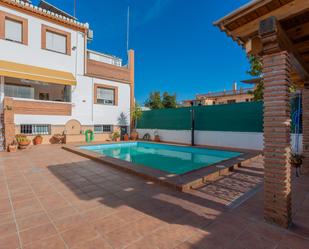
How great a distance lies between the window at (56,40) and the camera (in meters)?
16.5

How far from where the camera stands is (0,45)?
14406 millimetres

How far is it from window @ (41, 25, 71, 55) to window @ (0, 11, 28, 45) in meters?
1.40

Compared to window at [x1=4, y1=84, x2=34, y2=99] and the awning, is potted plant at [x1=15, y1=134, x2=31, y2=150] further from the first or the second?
window at [x1=4, y1=84, x2=34, y2=99]

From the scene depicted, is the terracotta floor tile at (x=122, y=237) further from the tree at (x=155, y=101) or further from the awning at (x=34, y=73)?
the tree at (x=155, y=101)

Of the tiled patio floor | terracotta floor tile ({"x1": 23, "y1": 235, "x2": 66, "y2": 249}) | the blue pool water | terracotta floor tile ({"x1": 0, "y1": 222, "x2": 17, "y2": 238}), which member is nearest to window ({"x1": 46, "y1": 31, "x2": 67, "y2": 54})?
the blue pool water

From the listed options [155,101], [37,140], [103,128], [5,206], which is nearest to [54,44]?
[37,140]

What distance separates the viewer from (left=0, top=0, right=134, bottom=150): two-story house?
1482cm

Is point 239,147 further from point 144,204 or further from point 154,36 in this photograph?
point 154,36

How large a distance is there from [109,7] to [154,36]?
27.7ft

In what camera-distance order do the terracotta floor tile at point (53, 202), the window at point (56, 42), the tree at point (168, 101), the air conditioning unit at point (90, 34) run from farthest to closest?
the tree at point (168, 101) → the air conditioning unit at point (90, 34) → the window at point (56, 42) → the terracotta floor tile at point (53, 202)

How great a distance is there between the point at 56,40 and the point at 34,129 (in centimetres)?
859

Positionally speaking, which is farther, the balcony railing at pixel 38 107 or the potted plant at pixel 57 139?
the potted plant at pixel 57 139

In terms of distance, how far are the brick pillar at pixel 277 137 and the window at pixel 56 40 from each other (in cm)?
1857

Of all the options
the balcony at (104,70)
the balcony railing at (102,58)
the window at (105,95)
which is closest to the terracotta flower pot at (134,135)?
the window at (105,95)
